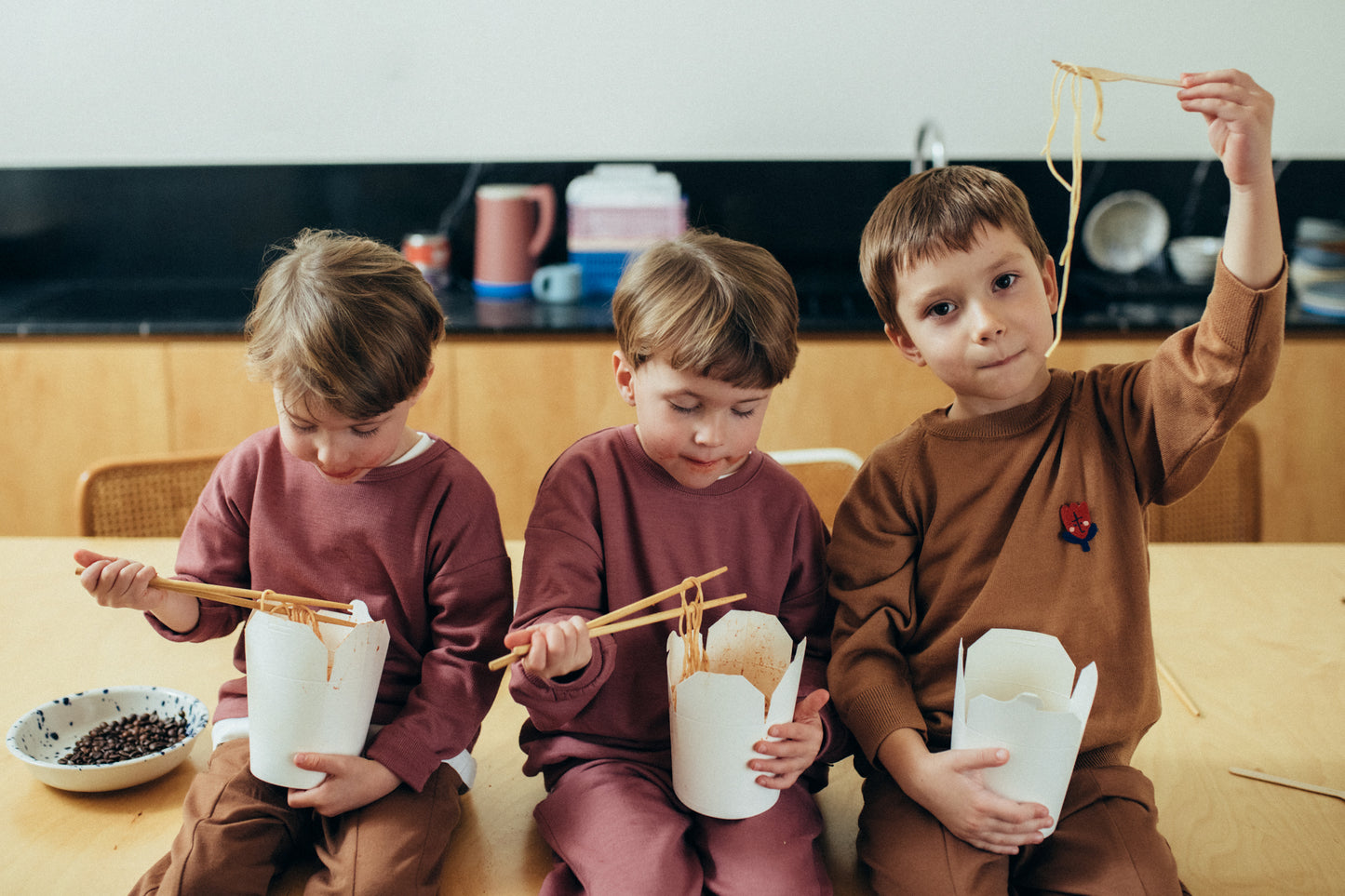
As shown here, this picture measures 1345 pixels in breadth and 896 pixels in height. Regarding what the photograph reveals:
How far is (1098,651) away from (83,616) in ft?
3.61

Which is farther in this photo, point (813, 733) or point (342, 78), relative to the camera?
point (342, 78)

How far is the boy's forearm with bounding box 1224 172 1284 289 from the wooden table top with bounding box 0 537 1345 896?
1.49ft

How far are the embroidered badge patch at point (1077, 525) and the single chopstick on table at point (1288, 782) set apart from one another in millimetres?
245

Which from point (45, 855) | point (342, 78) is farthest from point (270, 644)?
point (342, 78)

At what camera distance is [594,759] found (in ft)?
3.41

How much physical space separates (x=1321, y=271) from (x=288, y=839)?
2680mm

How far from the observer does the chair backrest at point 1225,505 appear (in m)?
1.71

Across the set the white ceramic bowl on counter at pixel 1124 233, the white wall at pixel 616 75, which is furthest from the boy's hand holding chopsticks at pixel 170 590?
the white ceramic bowl on counter at pixel 1124 233

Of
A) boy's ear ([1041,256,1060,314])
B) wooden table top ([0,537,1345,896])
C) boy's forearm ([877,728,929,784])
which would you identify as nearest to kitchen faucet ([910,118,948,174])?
wooden table top ([0,537,1345,896])

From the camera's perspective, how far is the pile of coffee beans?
1.00m

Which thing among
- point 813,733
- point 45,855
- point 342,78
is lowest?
point 45,855

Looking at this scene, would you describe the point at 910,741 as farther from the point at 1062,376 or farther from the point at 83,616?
the point at 83,616

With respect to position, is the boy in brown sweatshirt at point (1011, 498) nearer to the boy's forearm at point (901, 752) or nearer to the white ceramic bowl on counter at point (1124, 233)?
the boy's forearm at point (901, 752)

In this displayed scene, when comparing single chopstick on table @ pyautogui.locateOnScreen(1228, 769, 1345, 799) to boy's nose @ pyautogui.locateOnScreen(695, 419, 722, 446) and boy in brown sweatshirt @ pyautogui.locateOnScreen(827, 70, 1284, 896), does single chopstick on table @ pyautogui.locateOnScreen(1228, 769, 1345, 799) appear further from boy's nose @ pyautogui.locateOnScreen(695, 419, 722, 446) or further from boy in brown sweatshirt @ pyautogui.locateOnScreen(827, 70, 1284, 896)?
boy's nose @ pyautogui.locateOnScreen(695, 419, 722, 446)
